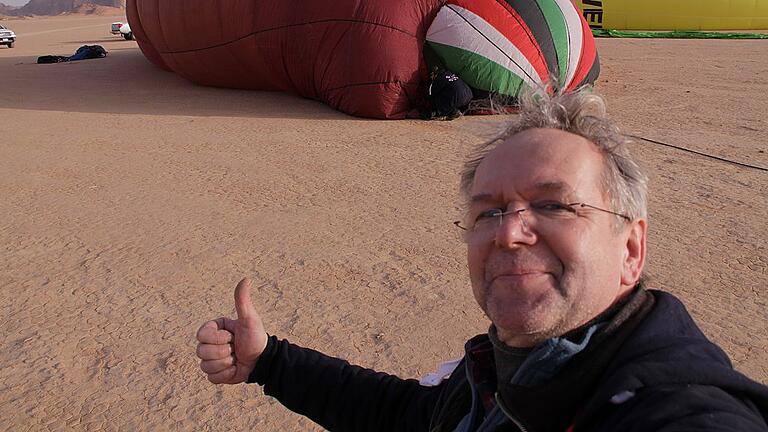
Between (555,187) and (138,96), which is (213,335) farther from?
(138,96)

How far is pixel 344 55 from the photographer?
816cm

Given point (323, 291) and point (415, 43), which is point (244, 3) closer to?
point (415, 43)

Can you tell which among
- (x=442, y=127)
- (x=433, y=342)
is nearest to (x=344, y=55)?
(x=442, y=127)

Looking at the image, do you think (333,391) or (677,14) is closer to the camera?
(333,391)

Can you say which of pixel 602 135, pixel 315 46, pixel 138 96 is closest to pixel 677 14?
pixel 315 46

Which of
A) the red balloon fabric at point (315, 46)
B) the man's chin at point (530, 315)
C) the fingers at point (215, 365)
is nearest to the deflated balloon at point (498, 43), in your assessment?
the red balloon fabric at point (315, 46)

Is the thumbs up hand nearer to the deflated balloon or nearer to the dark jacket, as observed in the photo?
the dark jacket

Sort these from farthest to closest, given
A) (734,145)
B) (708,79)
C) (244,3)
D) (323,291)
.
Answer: (708,79) < (244,3) < (734,145) < (323,291)

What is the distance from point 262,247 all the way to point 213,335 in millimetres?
2409

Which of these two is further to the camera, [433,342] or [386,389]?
[433,342]

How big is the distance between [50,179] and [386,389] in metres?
4.72

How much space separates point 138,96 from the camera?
10.1 metres

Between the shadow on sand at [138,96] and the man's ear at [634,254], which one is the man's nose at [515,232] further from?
the shadow on sand at [138,96]

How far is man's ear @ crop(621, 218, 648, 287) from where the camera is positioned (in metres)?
1.47
